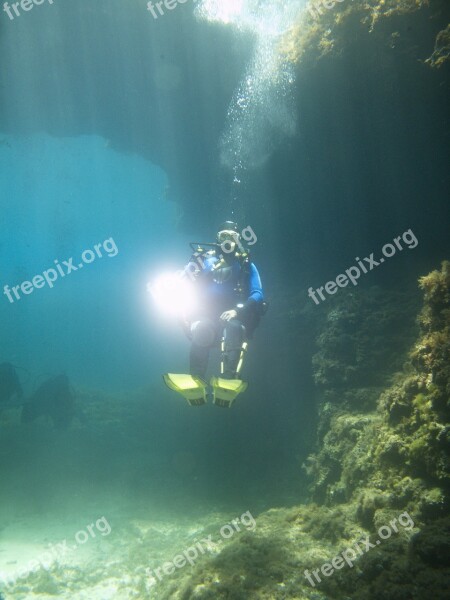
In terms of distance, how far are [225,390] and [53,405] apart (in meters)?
12.9

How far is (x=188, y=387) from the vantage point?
4.46 m

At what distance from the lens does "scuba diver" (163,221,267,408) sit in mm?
5363

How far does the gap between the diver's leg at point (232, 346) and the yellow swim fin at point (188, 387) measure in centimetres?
63

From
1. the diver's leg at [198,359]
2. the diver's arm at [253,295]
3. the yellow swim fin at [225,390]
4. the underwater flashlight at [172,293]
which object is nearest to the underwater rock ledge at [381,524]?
the yellow swim fin at [225,390]

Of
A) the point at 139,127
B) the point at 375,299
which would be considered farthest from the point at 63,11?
the point at 375,299

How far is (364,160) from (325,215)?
2.09 meters

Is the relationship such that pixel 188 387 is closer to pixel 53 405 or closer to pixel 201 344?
pixel 201 344

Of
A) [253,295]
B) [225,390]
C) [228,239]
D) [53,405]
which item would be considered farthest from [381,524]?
[53,405]

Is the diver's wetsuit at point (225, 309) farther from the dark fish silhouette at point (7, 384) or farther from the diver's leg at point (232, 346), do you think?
the dark fish silhouette at point (7, 384)

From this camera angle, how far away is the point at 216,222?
15.7 m

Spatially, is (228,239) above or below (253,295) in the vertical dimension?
above

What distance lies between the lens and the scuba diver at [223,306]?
5363 mm

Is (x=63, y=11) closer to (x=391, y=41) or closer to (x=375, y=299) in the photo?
(x=391, y=41)

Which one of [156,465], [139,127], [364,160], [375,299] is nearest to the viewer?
[375,299]
